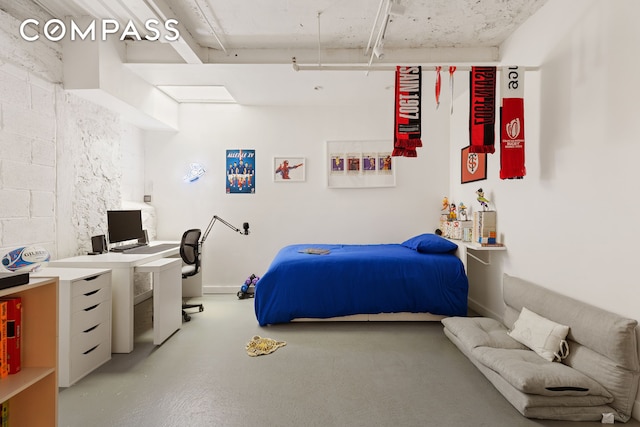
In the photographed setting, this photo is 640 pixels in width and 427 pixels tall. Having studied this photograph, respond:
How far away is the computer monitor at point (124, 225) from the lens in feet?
11.9

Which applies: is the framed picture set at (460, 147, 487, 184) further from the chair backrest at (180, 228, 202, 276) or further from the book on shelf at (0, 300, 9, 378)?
the book on shelf at (0, 300, 9, 378)

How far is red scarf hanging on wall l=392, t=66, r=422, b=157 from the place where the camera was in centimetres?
300

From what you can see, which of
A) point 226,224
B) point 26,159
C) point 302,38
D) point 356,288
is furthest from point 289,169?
point 26,159

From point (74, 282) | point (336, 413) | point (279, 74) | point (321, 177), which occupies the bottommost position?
point (336, 413)

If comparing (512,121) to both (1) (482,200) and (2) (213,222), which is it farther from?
(2) (213,222)

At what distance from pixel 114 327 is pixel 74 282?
2.23 feet

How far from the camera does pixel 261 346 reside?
3.02 m

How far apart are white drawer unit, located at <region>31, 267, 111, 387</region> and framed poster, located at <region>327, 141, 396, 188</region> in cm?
315

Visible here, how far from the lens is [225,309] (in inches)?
A: 165

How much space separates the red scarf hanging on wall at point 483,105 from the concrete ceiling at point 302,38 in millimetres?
585

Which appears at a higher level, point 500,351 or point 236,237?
point 236,237

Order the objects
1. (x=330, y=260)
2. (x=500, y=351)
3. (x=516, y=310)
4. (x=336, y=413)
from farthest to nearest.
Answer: (x=330, y=260), (x=516, y=310), (x=500, y=351), (x=336, y=413)

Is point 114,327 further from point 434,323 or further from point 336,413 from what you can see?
point 434,323

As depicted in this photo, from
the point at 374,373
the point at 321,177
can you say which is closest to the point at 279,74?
the point at 321,177
